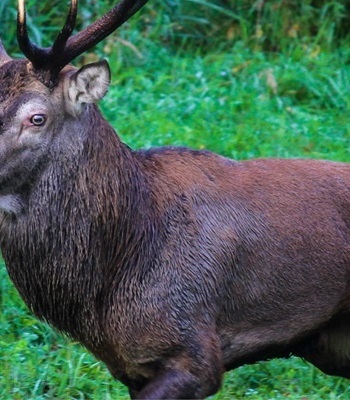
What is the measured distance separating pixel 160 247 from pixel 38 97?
0.79 meters

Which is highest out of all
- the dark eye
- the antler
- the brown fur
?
the antler

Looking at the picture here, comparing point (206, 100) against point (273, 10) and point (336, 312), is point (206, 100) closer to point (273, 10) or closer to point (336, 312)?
point (273, 10)

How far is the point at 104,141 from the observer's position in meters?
4.94

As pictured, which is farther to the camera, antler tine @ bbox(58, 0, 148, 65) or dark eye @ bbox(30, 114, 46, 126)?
antler tine @ bbox(58, 0, 148, 65)

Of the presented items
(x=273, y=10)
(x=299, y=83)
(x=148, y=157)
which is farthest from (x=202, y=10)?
(x=148, y=157)

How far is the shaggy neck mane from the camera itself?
4.82 metres

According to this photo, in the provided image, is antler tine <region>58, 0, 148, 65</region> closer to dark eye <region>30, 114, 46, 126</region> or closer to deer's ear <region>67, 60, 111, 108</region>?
deer's ear <region>67, 60, 111, 108</region>

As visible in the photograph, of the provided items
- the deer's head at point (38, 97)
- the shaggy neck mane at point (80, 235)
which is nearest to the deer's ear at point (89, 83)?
the deer's head at point (38, 97)

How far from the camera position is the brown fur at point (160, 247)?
4773 millimetres

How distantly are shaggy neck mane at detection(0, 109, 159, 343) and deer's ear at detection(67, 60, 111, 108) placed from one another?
0.11 m

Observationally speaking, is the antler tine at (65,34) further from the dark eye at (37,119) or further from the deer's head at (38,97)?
the dark eye at (37,119)

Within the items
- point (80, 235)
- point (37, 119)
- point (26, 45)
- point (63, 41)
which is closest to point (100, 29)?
point (63, 41)

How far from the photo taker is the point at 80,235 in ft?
15.9

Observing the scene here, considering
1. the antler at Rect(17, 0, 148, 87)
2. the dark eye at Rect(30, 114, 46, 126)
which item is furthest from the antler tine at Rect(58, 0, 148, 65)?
the dark eye at Rect(30, 114, 46, 126)
